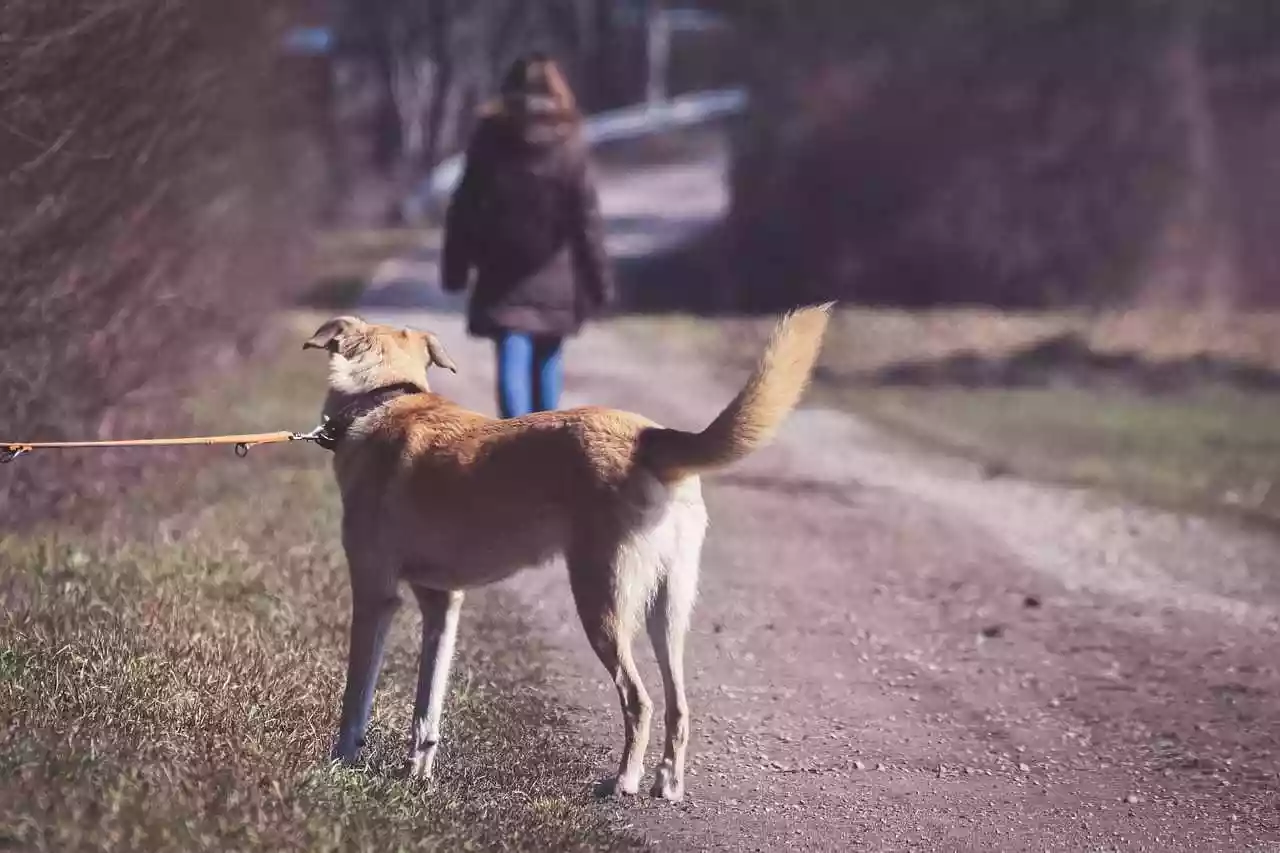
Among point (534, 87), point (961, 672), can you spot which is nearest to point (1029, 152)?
point (534, 87)

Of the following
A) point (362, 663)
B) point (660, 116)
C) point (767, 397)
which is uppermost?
point (660, 116)

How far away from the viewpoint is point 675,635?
433 centimetres

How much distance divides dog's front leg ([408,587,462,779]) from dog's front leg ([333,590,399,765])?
0.56ft

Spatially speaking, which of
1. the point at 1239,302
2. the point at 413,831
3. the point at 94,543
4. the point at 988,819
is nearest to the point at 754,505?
the point at 94,543

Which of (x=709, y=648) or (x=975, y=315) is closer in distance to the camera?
(x=709, y=648)

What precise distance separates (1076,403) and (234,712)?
11.3 m

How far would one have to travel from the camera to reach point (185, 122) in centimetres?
883

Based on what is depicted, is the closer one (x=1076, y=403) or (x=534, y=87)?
(x=534, y=87)

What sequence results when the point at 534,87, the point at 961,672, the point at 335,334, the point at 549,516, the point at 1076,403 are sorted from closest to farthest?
the point at 549,516 → the point at 335,334 → the point at 961,672 → the point at 534,87 → the point at 1076,403

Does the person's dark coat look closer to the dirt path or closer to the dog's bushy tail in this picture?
the dirt path

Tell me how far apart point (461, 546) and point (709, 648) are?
213cm

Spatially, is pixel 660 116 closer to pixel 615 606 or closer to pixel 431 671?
pixel 431 671

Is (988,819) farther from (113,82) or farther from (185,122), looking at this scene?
(185,122)

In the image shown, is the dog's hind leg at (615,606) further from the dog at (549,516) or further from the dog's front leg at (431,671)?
the dog's front leg at (431,671)
